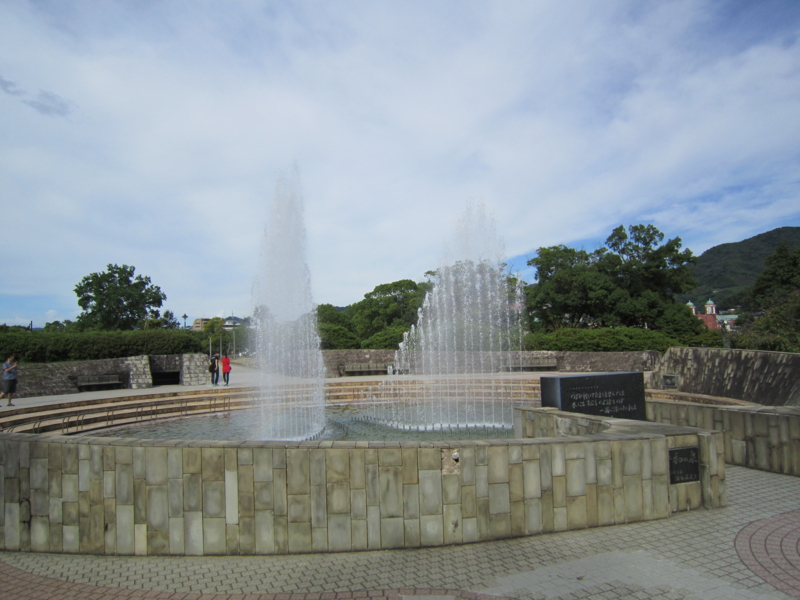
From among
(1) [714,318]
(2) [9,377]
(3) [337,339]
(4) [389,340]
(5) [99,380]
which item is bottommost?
(5) [99,380]

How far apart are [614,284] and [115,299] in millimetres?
37153

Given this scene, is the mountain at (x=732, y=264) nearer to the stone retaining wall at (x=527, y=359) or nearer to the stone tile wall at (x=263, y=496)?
the stone retaining wall at (x=527, y=359)

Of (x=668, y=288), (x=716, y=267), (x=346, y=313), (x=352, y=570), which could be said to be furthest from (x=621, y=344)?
(x=716, y=267)

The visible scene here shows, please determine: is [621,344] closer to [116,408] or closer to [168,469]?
[116,408]

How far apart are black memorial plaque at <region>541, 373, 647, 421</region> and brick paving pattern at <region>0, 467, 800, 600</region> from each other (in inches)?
134

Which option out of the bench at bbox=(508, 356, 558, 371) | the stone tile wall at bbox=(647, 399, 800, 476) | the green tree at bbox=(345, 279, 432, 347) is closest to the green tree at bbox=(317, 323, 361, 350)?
the green tree at bbox=(345, 279, 432, 347)

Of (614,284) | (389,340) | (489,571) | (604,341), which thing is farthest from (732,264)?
(489,571)

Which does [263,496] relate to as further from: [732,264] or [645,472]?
[732,264]

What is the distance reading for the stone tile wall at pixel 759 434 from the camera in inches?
259

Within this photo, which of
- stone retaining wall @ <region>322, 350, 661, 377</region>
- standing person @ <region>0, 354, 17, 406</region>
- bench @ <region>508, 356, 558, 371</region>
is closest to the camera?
standing person @ <region>0, 354, 17, 406</region>

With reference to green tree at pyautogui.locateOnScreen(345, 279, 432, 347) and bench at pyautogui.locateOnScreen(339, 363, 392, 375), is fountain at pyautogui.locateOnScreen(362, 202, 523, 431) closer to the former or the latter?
bench at pyautogui.locateOnScreen(339, 363, 392, 375)

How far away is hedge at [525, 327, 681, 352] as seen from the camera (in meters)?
24.2

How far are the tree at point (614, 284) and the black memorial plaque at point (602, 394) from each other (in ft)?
90.7

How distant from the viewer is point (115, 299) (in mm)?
39281
